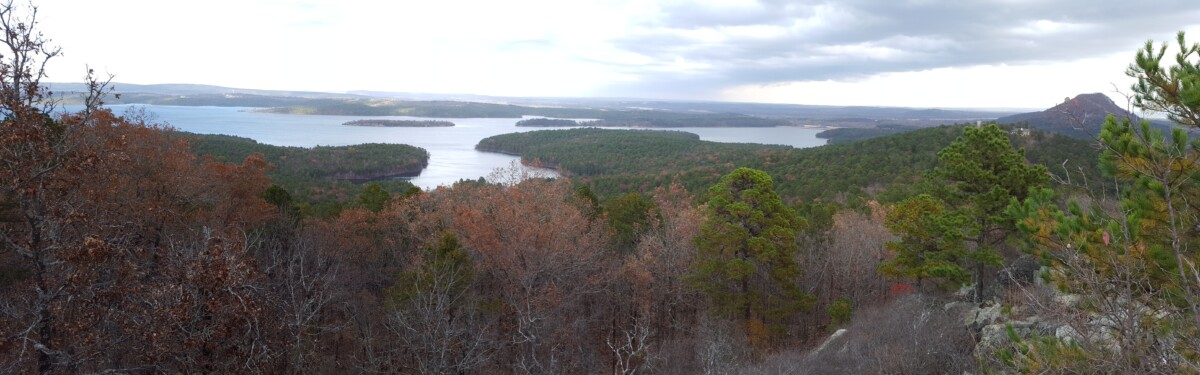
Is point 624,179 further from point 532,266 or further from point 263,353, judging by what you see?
point 263,353

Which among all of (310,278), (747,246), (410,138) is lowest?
(410,138)

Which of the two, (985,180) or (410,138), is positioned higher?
(985,180)

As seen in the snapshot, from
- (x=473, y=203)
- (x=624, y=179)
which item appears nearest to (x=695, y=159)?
(x=624, y=179)

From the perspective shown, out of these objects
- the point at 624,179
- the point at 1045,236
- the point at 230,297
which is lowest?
the point at 624,179

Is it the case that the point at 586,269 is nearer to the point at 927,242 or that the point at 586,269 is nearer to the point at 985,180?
the point at 927,242

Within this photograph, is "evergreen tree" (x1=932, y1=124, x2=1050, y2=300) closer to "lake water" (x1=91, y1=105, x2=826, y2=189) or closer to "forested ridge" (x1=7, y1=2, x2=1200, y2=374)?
"forested ridge" (x1=7, y1=2, x2=1200, y2=374)

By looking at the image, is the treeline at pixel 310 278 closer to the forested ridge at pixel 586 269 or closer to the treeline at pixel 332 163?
the forested ridge at pixel 586 269

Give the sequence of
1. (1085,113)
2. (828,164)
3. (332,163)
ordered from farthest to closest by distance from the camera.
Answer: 1. (332,163)
2. (828,164)
3. (1085,113)

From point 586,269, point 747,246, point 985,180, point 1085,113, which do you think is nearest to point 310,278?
point 586,269

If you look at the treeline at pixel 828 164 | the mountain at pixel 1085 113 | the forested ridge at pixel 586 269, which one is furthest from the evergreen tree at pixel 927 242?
the treeline at pixel 828 164
